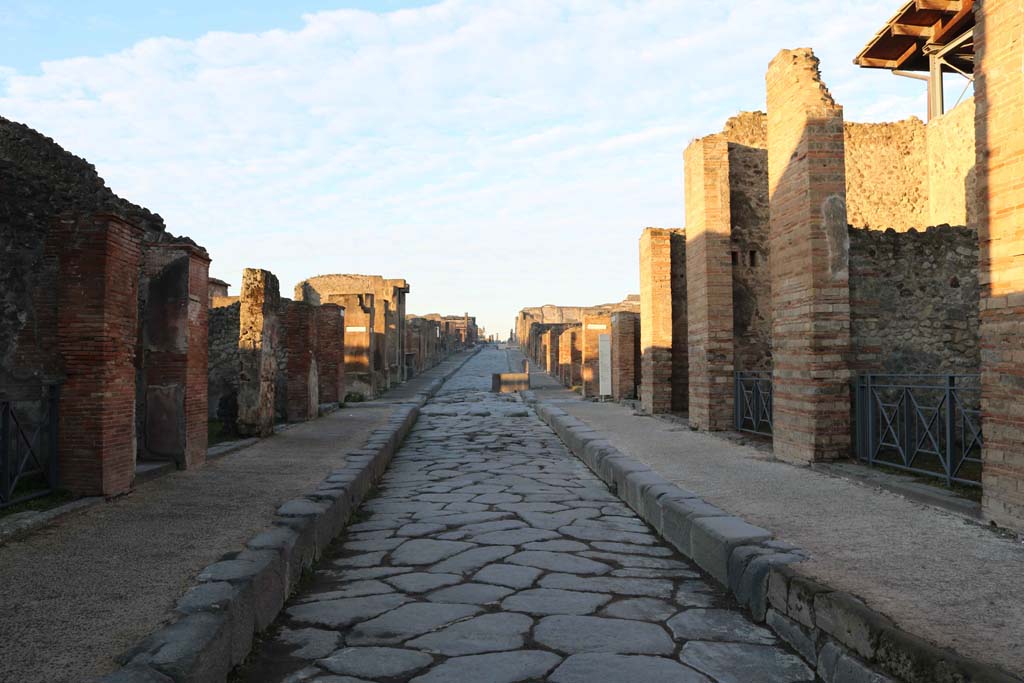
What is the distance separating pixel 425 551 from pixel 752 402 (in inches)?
227

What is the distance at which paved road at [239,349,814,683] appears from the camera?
284cm

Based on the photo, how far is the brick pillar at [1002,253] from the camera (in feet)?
13.7

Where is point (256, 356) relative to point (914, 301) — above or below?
below

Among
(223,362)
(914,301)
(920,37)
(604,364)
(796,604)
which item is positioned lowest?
(796,604)

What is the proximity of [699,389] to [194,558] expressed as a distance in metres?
7.46

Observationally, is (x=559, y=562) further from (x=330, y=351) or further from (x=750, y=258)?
(x=330, y=351)

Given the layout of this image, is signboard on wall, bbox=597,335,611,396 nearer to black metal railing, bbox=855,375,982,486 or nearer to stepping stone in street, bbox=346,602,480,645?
black metal railing, bbox=855,375,982,486

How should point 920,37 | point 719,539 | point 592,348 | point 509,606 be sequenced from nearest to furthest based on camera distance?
point 509,606
point 719,539
point 920,37
point 592,348

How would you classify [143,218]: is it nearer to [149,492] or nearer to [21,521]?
[149,492]

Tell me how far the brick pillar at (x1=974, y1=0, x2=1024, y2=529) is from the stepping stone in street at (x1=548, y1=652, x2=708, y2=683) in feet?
8.00

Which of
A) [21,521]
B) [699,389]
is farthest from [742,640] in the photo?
[699,389]

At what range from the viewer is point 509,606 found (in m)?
3.54

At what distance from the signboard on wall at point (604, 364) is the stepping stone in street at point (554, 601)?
12601 mm

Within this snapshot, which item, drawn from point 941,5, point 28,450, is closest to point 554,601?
point 28,450
